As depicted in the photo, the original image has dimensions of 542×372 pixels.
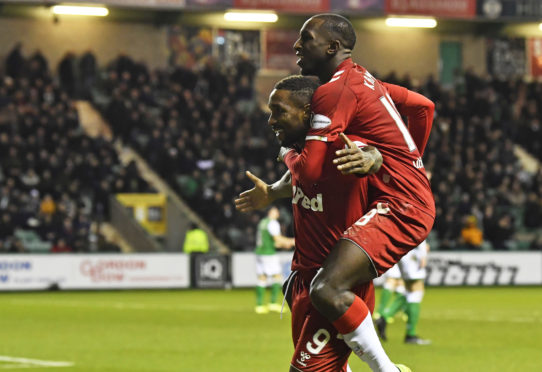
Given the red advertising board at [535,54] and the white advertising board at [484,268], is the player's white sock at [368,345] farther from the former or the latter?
A: the red advertising board at [535,54]

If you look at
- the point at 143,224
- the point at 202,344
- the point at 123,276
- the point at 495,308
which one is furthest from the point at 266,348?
the point at 143,224

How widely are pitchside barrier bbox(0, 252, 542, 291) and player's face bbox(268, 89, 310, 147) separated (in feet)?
71.4

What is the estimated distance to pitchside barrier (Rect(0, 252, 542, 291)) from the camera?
93.0 feet

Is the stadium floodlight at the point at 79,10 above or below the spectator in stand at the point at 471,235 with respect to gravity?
above

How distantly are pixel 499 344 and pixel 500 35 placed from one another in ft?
104

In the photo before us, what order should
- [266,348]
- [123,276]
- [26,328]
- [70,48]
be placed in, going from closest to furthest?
[266,348] → [26,328] → [123,276] → [70,48]

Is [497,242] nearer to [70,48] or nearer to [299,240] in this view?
[70,48]

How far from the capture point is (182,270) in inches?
1162

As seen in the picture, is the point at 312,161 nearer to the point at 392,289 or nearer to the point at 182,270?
the point at 392,289

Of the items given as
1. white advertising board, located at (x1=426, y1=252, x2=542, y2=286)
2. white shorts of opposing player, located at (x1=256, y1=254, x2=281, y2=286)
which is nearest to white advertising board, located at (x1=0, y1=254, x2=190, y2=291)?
white advertising board, located at (x1=426, y1=252, x2=542, y2=286)

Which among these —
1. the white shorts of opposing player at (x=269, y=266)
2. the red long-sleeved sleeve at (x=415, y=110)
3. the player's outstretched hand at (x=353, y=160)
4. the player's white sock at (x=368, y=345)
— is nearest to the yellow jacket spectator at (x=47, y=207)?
the white shorts of opposing player at (x=269, y=266)

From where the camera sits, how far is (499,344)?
561 inches

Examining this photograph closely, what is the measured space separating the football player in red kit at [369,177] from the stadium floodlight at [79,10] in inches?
1214

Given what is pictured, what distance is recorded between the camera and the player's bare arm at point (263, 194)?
23.0 feet
